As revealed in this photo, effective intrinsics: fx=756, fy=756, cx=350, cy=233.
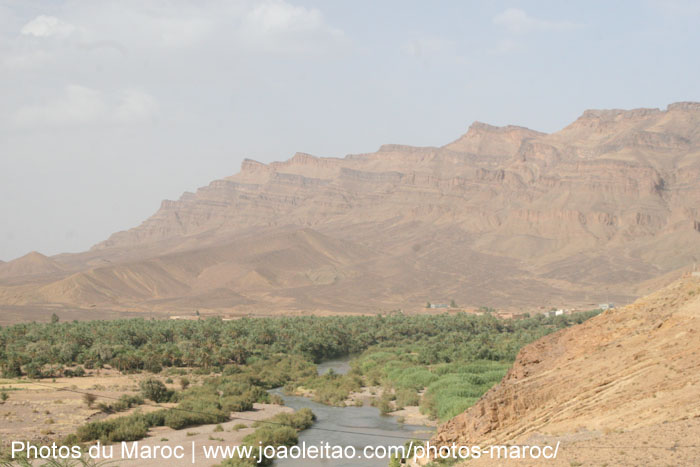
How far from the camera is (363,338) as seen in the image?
7450 cm

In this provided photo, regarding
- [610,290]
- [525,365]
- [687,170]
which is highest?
[687,170]

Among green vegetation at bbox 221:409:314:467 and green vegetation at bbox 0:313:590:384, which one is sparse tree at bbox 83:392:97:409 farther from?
green vegetation at bbox 0:313:590:384

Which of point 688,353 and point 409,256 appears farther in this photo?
point 409,256

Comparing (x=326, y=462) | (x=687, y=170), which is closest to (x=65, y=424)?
(x=326, y=462)

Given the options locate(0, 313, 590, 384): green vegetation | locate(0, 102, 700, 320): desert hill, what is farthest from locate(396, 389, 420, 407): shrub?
locate(0, 102, 700, 320): desert hill

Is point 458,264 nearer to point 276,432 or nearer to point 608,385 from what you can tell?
point 276,432

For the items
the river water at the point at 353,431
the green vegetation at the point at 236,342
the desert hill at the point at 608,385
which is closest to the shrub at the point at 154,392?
the river water at the point at 353,431

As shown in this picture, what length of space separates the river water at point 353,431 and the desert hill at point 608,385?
7.41 meters

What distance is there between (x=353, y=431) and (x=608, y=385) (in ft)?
53.3

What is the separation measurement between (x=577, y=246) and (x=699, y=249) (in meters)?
26.9

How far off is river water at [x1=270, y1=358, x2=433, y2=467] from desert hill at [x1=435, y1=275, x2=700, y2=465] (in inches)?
292

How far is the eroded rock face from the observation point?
1703 centimetres

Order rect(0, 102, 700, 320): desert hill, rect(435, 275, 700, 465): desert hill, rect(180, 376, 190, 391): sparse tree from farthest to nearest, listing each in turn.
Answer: rect(0, 102, 700, 320): desert hill < rect(180, 376, 190, 391): sparse tree < rect(435, 275, 700, 465): desert hill

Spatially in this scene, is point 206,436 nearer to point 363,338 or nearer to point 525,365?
point 525,365
